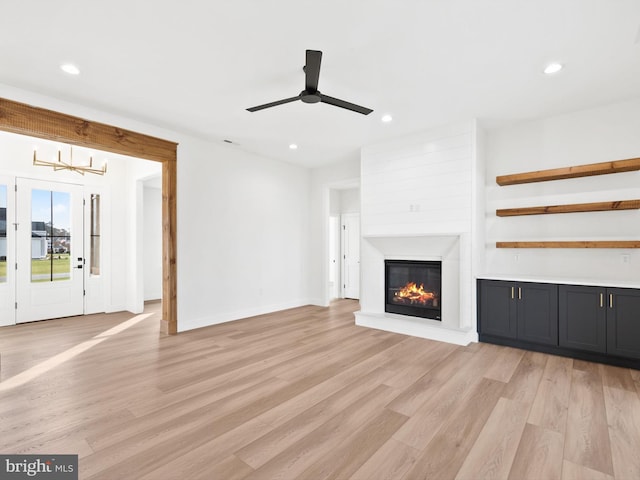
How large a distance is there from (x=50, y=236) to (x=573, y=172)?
8.04 metres

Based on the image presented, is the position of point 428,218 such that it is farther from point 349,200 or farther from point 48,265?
point 48,265

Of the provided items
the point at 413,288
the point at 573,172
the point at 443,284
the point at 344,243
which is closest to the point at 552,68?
the point at 573,172

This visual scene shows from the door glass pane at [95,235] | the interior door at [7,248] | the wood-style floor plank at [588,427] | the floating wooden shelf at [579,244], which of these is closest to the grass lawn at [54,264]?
the interior door at [7,248]

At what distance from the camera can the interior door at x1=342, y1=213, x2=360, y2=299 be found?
7.93 m

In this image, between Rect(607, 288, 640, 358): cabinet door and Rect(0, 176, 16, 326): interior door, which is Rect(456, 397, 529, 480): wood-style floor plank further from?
Rect(0, 176, 16, 326): interior door

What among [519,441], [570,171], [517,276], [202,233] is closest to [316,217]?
[202,233]

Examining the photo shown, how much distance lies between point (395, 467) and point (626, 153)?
4368 mm

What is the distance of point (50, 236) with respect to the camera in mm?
5727

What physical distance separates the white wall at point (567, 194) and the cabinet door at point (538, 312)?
20cm

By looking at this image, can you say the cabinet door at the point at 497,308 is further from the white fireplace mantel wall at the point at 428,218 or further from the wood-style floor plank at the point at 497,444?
the wood-style floor plank at the point at 497,444

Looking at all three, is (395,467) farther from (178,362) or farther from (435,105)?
(435,105)

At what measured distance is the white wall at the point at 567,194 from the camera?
3.80 metres

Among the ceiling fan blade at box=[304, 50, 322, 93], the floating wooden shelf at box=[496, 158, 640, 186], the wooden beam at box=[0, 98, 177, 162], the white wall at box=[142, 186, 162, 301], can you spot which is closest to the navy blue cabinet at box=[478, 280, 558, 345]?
the floating wooden shelf at box=[496, 158, 640, 186]

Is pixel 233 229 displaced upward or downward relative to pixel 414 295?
upward
